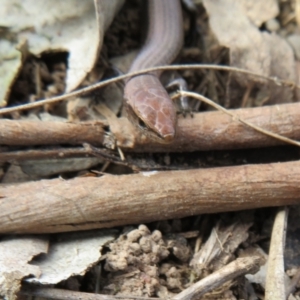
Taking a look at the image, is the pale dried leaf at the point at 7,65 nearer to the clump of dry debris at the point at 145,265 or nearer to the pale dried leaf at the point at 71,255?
the pale dried leaf at the point at 71,255

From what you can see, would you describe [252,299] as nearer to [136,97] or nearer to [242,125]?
[242,125]

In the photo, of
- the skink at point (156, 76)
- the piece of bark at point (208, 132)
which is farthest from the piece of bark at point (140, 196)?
the skink at point (156, 76)

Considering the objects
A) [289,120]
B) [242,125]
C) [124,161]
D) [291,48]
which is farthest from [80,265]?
[291,48]

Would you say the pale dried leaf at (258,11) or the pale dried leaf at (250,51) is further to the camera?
the pale dried leaf at (258,11)

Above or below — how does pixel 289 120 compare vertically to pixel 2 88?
below

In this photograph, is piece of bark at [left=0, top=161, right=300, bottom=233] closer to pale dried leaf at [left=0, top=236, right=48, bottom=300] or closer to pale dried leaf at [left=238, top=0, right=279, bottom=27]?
pale dried leaf at [left=0, top=236, right=48, bottom=300]
